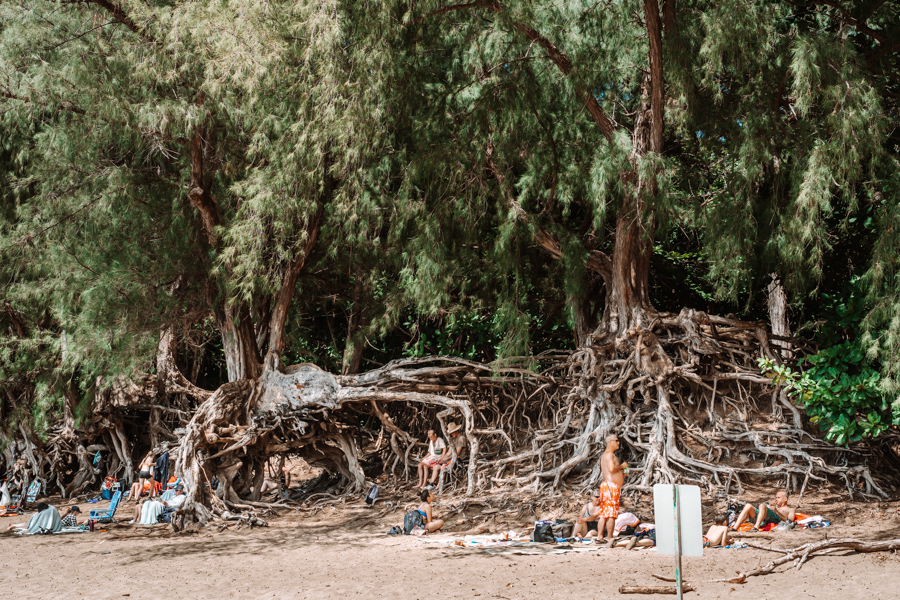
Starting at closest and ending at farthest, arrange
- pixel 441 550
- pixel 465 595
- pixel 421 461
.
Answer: pixel 465 595, pixel 441 550, pixel 421 461

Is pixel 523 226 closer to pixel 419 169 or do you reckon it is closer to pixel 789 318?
pixel 419 169

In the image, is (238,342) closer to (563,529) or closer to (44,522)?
(44,522)

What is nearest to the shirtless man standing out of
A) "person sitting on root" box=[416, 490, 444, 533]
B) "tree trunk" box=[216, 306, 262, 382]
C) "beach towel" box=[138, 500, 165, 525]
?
"person sitting on root" box=[416, 490, 444, 533]

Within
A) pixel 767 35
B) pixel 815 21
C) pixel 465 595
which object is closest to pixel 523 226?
pixel 767 35

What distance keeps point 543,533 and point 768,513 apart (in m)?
2.52

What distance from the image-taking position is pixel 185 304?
1334 cm

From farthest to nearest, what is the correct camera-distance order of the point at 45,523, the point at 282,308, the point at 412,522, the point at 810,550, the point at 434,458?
the point at 282,308, the point at 434,458, the point at 45,523, the point at 412,522, the point at 810,550

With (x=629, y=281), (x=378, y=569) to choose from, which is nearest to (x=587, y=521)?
(x=378, y=569)

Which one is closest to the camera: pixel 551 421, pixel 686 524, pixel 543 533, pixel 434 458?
pixel 686 524

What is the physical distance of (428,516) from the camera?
10.4m

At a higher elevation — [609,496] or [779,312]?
[779,312]

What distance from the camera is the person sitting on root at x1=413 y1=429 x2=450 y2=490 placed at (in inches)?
508

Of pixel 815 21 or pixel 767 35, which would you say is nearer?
pixel 767 35

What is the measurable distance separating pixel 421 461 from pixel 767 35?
26.3 feet
